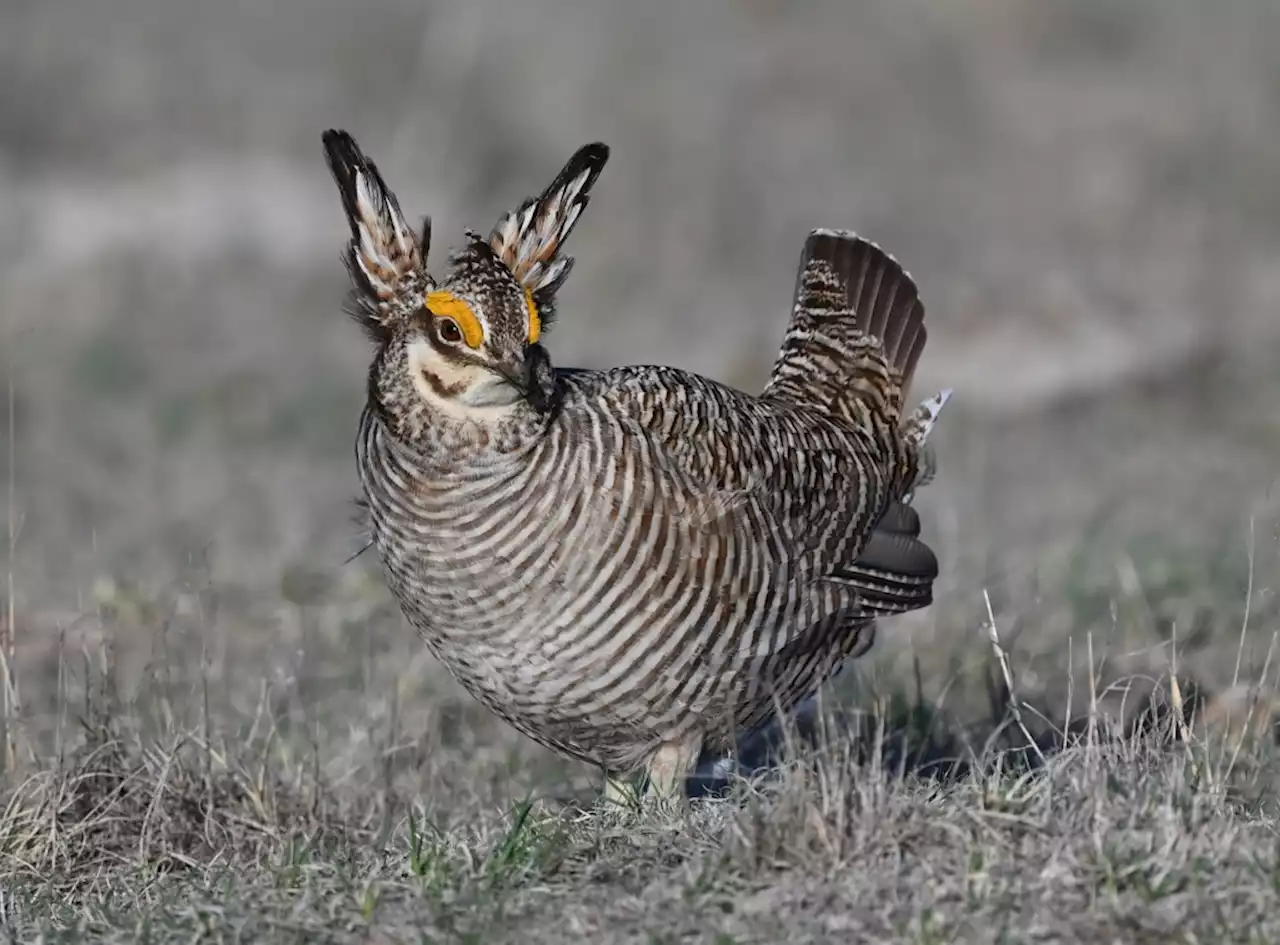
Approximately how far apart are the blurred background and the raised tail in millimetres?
936

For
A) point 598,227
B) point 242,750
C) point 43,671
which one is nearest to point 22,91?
point 598,227

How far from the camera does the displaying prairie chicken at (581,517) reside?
13.6 feet

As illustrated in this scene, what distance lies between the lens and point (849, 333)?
5.64m

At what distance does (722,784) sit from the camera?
17.8 feet

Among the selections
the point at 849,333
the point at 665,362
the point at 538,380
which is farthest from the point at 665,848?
the point at 665,362

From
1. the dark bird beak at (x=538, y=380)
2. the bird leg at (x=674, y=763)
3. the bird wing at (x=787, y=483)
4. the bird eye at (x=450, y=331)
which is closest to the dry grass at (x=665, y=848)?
the bird leg at (x=674, y=763)

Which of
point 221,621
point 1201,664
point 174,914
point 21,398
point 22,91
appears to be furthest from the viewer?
point 22,91

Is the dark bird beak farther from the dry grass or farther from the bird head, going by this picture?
the dry grass

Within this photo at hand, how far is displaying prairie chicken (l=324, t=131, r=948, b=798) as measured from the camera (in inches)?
163

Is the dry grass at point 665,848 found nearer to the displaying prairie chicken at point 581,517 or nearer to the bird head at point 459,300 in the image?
the displaying prairie chicken at point 581,517

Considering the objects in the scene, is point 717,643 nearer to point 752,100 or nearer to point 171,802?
point 171,802

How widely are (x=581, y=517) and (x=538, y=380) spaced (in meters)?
0.31

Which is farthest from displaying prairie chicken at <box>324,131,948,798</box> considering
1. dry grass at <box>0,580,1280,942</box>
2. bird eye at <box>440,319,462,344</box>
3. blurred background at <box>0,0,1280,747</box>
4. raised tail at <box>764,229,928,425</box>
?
blurred background at <box>0,0,1280,747</box>

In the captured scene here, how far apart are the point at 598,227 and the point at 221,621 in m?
6.50
